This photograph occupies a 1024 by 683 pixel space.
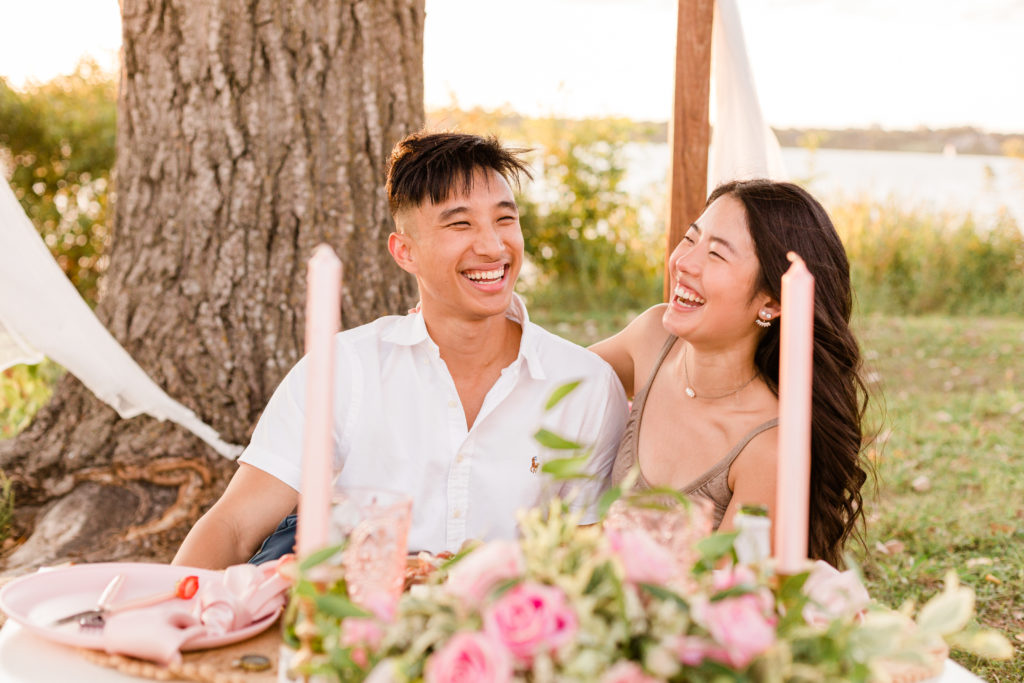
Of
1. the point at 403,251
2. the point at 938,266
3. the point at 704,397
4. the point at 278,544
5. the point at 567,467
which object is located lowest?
the point at 278,544

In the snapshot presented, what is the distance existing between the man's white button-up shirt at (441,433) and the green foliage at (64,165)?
4.72 metres

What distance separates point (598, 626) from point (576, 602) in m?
0.03

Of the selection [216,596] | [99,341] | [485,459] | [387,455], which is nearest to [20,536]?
[99,341]

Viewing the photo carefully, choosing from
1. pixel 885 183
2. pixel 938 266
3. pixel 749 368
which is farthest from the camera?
pixel 885 183

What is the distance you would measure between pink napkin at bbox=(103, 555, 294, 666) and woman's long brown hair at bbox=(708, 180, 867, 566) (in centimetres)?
136

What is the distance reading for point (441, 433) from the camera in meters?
2.46

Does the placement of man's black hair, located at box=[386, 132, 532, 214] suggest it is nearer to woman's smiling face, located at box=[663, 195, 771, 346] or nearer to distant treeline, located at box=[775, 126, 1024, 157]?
woman's smiling face, located at box=[663, 195, 771, 346]

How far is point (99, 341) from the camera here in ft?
9.32

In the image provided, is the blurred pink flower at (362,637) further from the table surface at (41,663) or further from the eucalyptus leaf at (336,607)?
the table surface at (41,663)

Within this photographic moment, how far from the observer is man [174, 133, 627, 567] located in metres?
2.43

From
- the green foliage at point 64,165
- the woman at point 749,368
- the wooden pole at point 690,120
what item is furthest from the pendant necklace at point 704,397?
the green foliage at point 64,165

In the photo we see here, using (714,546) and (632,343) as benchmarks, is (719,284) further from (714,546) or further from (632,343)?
(714,546)

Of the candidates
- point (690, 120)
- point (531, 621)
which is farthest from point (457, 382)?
point (531, 621)

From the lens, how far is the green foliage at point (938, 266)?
8.53m
